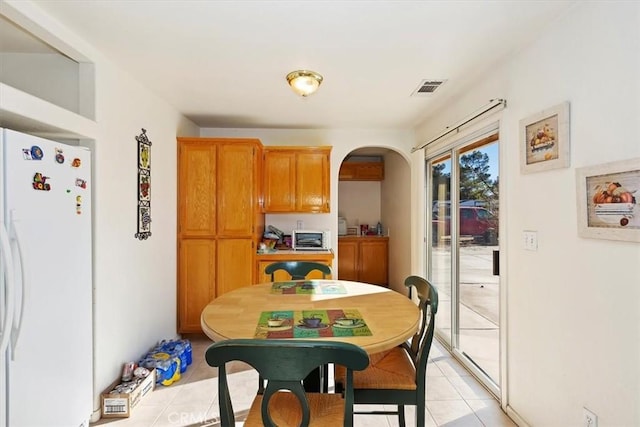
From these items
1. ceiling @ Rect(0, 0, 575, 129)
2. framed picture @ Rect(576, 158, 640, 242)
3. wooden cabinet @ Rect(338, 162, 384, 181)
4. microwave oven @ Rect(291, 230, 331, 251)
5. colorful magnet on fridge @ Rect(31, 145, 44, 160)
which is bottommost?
microwave oven @ Rect(291, 230, 331, 251)

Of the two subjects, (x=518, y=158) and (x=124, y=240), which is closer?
(x=518, y=158)

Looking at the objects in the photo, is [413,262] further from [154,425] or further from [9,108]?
[9,108]

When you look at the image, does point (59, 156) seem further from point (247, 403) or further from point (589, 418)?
point (589, 418)

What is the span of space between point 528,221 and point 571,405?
97cm

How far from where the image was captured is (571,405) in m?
1.64

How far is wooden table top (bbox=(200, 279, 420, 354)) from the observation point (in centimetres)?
141

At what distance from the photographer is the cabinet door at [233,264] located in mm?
3482

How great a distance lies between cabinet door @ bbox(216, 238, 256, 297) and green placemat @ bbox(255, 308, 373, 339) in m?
1.83

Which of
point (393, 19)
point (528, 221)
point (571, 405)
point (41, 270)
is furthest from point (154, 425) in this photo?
point (393, 19)

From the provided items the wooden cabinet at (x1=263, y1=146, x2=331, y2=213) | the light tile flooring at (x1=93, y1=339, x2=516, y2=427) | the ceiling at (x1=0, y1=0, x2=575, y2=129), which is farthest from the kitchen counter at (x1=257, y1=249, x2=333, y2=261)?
the ceiling at (x1=0, y1=0, x2=575, y2=129)

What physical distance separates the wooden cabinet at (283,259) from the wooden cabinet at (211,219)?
12 centimetres

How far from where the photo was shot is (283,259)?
3.59 metres

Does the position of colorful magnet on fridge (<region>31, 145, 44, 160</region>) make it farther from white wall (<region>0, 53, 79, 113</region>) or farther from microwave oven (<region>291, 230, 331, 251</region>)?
microwave oven (<region>291, 230, 331, 251</region>)

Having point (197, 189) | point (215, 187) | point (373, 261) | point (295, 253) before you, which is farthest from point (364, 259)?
point (197, 189)
